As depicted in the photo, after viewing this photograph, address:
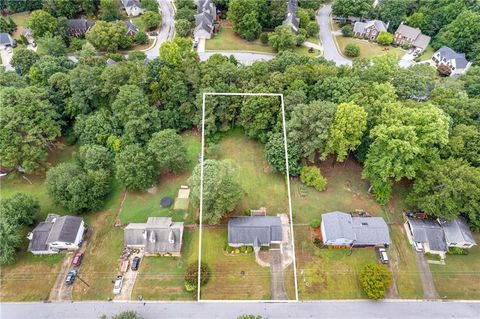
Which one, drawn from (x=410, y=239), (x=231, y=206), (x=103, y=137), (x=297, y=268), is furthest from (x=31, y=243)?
(x=410, y=239)

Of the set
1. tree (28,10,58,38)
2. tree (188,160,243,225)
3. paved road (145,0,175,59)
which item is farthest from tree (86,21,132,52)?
tree (188,160,243,225)

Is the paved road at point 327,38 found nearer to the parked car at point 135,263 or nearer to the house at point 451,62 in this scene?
the house at point 451,62

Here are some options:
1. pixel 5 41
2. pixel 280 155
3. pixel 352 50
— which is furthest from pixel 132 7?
pixel 280 155

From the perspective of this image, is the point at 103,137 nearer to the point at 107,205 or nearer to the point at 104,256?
the point at 107,205

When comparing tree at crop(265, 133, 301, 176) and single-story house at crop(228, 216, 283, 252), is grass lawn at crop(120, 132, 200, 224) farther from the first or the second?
tree at crop(265, 133, 301, 176)

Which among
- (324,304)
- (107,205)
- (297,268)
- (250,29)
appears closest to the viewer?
(324,304)
